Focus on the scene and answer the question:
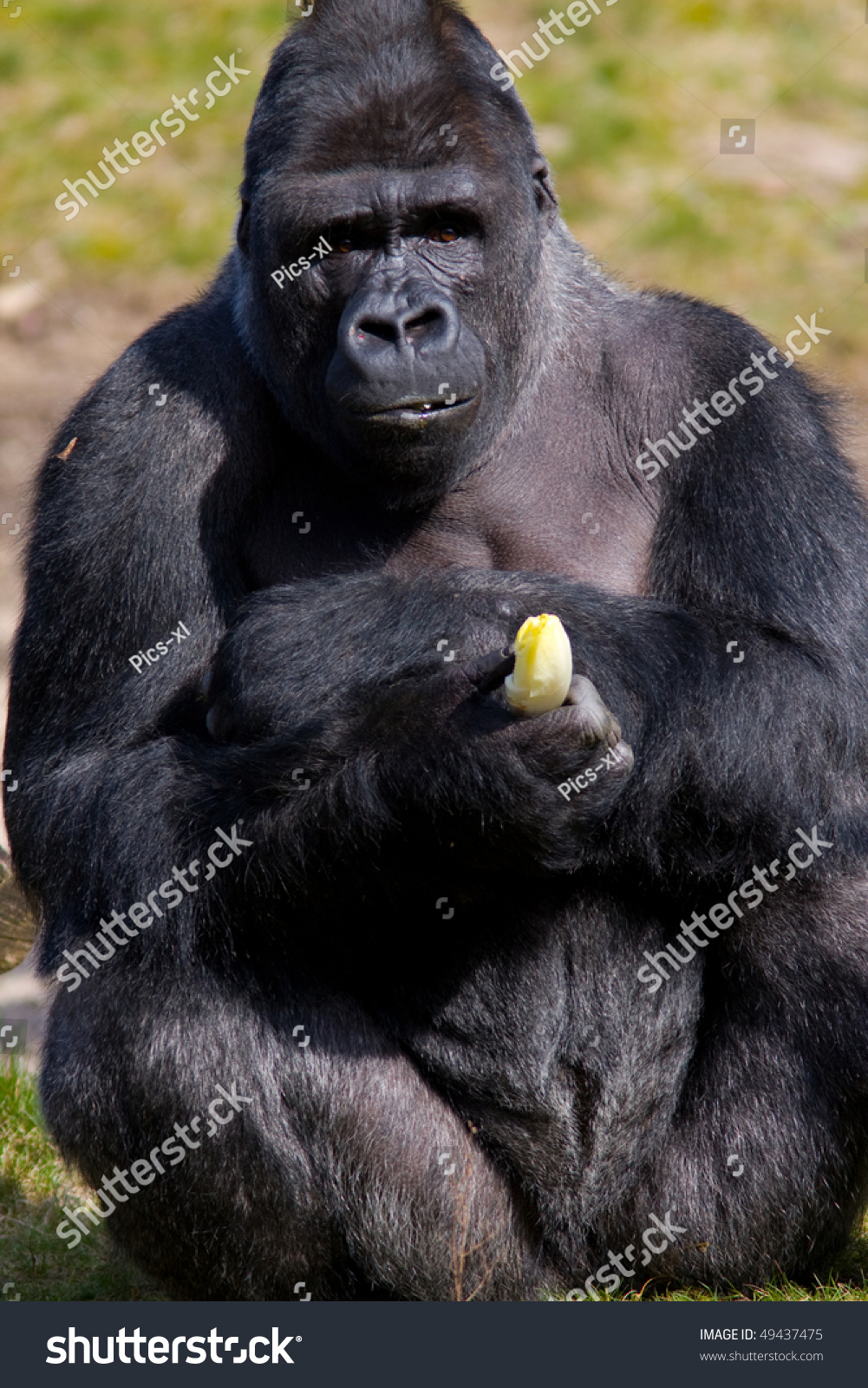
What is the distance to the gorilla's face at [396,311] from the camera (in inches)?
175

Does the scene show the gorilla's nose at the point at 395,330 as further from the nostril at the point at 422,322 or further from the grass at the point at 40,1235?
the grass at the point at 40,1235

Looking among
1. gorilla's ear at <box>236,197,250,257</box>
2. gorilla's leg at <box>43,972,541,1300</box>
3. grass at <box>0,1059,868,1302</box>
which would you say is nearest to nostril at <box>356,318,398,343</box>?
gorilla's ear at <box>236,197,250,257</box>

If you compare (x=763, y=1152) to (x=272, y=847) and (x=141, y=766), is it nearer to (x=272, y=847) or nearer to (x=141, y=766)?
(x=272, y=847)

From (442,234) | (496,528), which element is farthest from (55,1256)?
(442,234)

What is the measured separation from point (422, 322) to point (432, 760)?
4.02 feet

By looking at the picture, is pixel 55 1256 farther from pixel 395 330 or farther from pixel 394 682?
pixel 395 330

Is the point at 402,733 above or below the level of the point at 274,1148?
above

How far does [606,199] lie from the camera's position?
14.0 meters

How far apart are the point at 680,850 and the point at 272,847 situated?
42.7 inches

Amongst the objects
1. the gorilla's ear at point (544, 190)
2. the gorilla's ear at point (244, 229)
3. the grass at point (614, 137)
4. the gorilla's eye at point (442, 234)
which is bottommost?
the grass at point (614, 137)

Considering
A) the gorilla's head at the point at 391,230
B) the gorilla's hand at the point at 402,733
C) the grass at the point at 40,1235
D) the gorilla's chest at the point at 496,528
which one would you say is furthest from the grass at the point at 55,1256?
the gorilla's head at the point at 391,230

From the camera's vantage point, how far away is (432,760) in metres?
4.12

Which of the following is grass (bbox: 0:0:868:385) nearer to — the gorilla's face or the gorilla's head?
the gorilla's head

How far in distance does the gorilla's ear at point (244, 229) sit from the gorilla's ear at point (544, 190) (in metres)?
0.88
